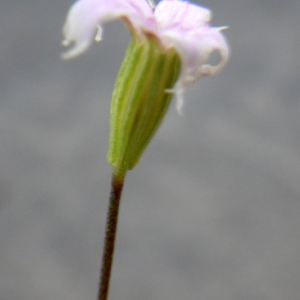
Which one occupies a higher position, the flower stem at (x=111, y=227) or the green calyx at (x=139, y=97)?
the green calyx at (x=139, y=97)

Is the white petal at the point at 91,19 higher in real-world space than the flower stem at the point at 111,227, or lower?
higher

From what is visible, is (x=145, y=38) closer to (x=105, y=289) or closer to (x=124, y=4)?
(x=124, y=4)

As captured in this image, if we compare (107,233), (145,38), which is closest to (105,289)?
(107,233)

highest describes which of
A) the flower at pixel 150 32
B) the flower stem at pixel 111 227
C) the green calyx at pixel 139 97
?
the flower at pixel 150 32

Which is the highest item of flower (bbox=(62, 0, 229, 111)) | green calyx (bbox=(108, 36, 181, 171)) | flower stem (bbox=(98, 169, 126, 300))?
flower (bbox=(62, 0, 229, 111))

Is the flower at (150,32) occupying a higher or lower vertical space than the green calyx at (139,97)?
higher

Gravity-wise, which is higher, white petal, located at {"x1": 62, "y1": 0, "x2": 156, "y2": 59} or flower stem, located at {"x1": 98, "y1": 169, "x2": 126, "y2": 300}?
white petal, located at {"x1": 62, "y1": 0, "x2": 156, "y2": 59}
